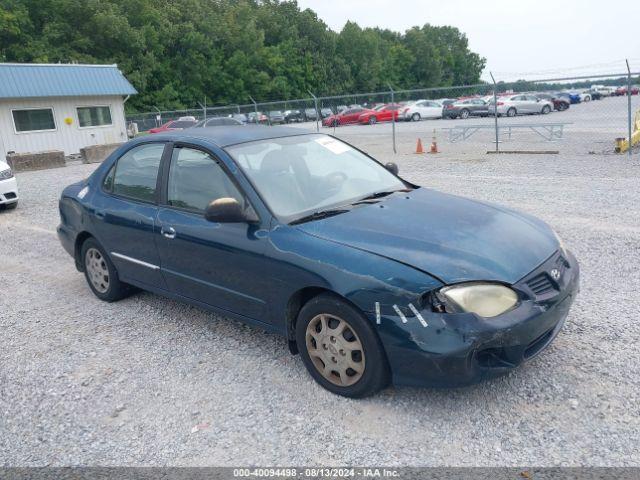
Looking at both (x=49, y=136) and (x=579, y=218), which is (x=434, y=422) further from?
(x=49, y=136)

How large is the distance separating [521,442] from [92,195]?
411 centimetres

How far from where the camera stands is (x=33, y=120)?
23203mm

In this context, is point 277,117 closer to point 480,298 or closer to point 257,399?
point 257,399

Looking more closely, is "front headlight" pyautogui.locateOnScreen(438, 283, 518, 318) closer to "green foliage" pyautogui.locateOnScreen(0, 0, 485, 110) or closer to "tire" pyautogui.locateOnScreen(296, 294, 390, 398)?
"tire" pyautogui.locateOnScreen(296, 294, 390, 398)

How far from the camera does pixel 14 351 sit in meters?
4.23

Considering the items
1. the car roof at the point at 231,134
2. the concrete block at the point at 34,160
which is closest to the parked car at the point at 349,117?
the concrete block at the point at 34,160

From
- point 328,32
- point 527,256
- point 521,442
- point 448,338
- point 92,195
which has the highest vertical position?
point 328,32

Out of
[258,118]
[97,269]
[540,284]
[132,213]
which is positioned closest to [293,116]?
[258,118]

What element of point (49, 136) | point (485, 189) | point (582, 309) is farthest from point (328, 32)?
point (582, 309)

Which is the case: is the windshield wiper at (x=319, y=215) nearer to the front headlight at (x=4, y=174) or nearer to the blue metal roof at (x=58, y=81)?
the front headlight at (x=4, y=174)

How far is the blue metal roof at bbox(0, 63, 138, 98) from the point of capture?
72.7 feet

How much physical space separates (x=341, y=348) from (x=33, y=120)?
79.3 feet

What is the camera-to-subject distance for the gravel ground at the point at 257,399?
111 inches

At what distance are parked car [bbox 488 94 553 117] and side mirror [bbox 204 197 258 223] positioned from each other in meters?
32.4
